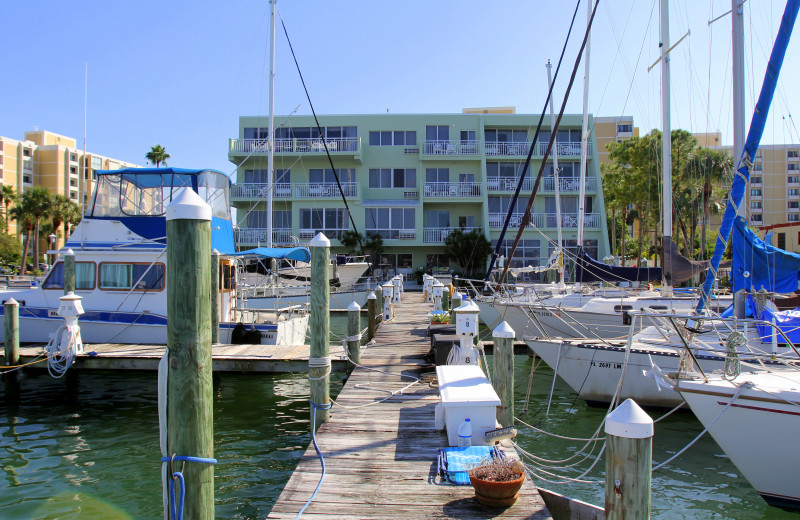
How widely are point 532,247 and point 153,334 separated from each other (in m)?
29.5

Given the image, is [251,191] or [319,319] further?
[251,191]

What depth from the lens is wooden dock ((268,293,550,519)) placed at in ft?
15.1

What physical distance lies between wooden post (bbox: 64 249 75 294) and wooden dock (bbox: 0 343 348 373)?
1462 mm

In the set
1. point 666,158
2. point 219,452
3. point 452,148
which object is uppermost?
point 452,148

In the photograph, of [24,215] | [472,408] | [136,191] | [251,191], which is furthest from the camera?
[24,215]

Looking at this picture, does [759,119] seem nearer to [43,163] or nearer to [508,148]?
[508,148]

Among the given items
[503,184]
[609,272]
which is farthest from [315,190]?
[609,272]

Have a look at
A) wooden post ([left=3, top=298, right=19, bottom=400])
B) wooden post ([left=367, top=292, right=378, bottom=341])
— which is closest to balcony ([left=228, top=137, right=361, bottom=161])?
wooden post ([left=367, top=292, right=378, bottom=341])

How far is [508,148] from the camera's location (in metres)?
38.9

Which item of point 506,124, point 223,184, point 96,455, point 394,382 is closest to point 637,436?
point 394,382

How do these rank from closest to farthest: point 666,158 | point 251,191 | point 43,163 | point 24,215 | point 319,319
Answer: point 319,319
point 666,158
point 251,191
point 24,215
point 43,163

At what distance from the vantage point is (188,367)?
3.52 metres

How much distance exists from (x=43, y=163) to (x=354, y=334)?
9263cm

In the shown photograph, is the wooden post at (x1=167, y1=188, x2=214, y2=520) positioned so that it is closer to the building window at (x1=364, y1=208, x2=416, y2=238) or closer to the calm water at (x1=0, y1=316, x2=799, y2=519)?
the calm water at (x1=0, y1=316, x2=799, y2=519)
